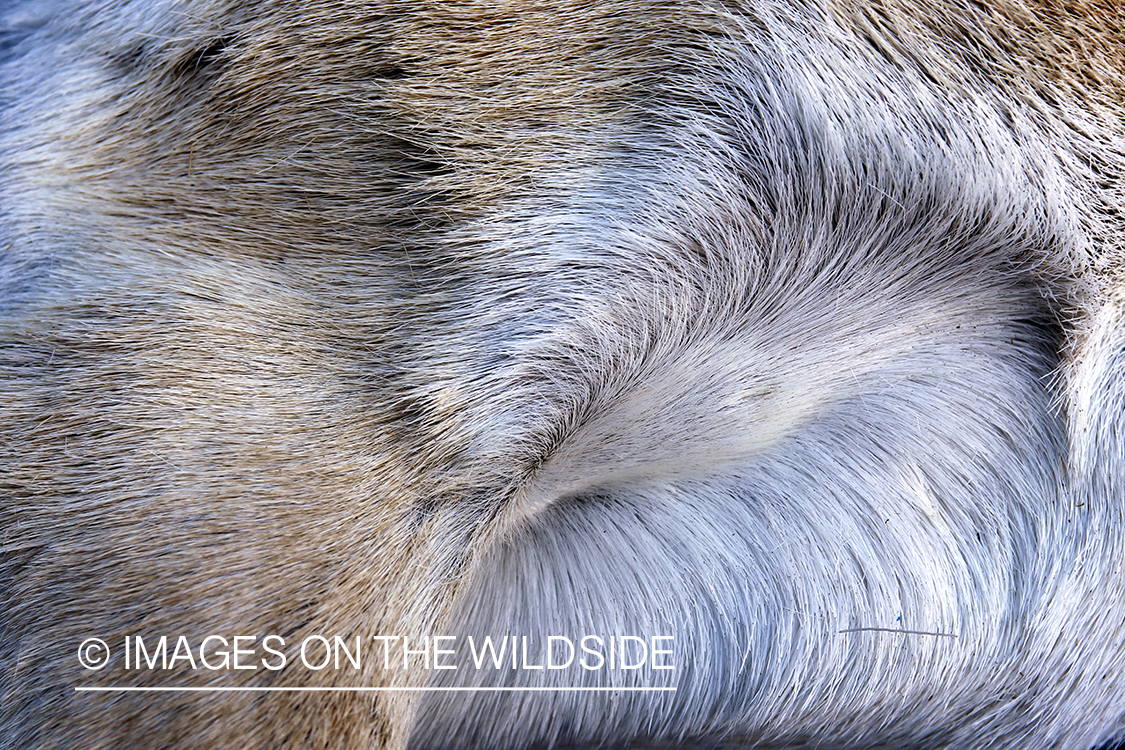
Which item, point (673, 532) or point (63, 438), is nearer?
point (63, 438)

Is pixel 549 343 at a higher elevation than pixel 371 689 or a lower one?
higher

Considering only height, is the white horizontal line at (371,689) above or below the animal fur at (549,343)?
below

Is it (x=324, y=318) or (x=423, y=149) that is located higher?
(x=423, y=149)

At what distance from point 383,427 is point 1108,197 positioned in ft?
1.76

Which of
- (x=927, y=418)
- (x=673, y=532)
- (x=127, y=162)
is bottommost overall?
(x=673, y=532)

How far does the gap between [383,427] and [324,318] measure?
0.09m

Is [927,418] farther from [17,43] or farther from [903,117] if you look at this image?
[17,43]

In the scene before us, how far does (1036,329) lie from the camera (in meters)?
0.56

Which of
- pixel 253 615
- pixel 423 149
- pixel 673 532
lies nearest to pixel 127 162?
pixel 423 149

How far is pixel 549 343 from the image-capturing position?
0.50m

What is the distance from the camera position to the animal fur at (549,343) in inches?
18.6

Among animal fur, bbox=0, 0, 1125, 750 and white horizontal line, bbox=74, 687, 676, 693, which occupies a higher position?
animal fur, bbox=0, 0, 1125, 750

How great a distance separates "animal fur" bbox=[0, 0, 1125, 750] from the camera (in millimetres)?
474

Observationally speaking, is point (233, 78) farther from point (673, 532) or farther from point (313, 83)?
point (673, 532)
